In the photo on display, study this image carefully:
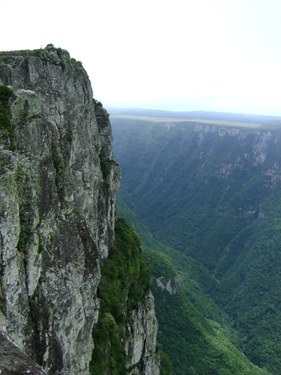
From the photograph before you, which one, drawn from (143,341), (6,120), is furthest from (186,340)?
(6,120)

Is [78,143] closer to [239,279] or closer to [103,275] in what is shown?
[103,275]

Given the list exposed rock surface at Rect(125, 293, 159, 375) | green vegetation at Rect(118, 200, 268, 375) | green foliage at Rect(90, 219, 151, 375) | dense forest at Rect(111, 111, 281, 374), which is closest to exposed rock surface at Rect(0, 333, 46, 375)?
green foliage at Rect(90, 219, 151, 375)

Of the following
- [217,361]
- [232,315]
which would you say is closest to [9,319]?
[217,361]

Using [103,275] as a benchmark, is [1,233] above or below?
above

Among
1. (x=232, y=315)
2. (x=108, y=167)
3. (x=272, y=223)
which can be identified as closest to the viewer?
(x=108, y=167)

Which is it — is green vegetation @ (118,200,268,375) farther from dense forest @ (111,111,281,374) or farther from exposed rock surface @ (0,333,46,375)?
exposed rock surface @ (0,333,46,375)

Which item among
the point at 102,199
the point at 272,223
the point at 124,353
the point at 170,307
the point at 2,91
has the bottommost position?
the point at 272,223
